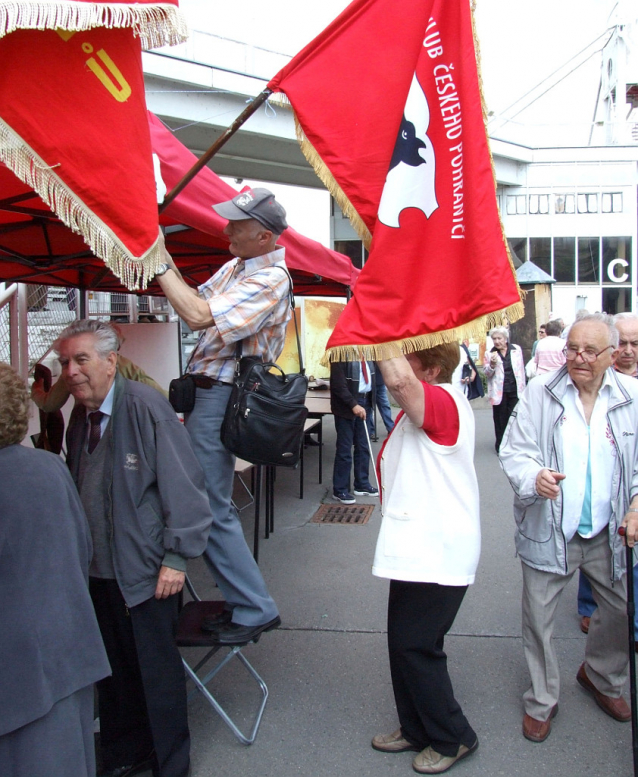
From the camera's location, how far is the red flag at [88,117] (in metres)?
1.84

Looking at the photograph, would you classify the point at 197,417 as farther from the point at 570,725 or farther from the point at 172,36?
the point at 570,725

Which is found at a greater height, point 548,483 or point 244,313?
point 244,313


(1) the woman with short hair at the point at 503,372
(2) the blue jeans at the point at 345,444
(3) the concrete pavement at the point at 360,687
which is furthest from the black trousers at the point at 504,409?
(3) the concrete pavement at the point at 360,687

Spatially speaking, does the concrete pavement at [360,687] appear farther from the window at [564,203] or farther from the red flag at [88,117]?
the window at [564,203]

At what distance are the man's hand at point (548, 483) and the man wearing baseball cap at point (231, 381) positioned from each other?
1274 millimetres

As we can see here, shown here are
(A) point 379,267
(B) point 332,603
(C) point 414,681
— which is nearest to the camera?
(A) point 379,267

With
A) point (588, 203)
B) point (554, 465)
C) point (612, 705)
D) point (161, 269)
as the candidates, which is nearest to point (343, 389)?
point (554, 465)

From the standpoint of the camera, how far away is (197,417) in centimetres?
287

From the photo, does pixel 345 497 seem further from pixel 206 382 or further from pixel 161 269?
pixel 161 269

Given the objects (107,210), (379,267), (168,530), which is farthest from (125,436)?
(379,267)

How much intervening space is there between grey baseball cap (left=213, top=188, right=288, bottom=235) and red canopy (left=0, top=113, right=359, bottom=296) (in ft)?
1.60

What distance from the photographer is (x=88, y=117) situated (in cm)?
200

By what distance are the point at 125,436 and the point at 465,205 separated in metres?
1.50

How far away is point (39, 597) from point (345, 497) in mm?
5309
